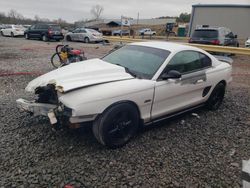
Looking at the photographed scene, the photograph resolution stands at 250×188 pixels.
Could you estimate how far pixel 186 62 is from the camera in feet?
14.3

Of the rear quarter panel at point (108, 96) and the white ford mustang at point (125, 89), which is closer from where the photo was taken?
the rear quarter panel at point (108, 96)

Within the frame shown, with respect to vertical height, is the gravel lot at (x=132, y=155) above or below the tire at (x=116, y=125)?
below

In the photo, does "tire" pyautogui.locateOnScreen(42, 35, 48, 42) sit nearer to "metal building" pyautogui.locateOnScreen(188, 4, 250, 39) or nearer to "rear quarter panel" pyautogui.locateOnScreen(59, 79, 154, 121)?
"metal building" pyautogui.locateOnScreen(188, 4, 250, 39)

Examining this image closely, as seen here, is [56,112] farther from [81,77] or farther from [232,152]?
[232,152]

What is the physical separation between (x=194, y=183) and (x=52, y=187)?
5.66ft

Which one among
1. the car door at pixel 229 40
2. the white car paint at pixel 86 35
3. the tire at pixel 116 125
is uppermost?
the car door at pixel 229 40

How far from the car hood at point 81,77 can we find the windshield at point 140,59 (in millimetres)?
233

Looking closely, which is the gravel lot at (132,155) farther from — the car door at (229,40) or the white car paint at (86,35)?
the white car paint at (86,35)

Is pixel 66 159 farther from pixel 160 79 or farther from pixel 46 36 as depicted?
pixel 46 36

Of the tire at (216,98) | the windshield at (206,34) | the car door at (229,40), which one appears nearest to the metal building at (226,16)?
the car door at (229,40)

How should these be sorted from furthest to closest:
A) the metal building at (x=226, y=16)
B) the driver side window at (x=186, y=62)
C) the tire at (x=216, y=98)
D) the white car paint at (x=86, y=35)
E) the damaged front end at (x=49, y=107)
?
1. the metal building at (x=226, y=16)
2. the white car paint at (x=86, y=35)
3. the tire at (x=216, y=98)
4. the driver side window at (x=186, y=62)
5. the damaged front end at (x=49, y=107)

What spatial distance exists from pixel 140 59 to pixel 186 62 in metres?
0.87

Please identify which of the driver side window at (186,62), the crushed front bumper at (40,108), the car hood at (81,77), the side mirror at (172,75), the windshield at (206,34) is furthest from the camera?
the windshield at (206,34)

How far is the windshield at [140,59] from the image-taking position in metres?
3.93
